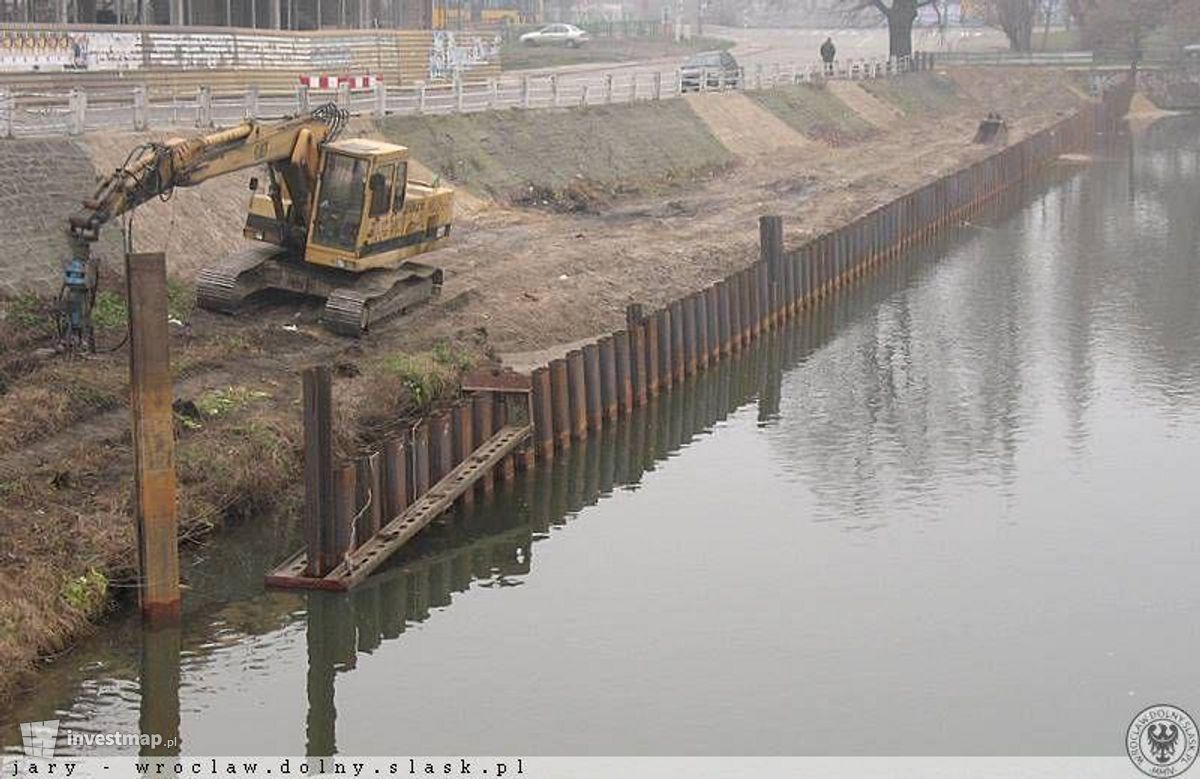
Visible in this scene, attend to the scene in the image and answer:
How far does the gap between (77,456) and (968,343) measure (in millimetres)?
19999

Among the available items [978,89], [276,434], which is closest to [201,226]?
[276,434]

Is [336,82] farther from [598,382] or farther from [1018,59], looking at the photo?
[1018,59]

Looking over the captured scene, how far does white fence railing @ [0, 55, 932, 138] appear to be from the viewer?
3572cm

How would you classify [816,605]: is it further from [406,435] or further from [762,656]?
[406,435]

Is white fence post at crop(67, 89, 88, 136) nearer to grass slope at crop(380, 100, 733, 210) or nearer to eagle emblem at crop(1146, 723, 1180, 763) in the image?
grass slope at crop(380, 100, 733, 210)

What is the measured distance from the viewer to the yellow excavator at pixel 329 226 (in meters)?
29.3

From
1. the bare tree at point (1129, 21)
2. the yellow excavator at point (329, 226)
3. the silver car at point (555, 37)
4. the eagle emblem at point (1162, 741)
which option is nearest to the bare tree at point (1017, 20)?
the bare tree at point (1129, 21)

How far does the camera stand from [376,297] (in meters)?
30.7

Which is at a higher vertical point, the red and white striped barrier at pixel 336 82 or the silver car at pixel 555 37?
the silver car at pixel 555 37

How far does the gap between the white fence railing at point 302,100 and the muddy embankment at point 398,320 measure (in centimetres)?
69

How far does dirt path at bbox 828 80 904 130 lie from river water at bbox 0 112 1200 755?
44.1 m

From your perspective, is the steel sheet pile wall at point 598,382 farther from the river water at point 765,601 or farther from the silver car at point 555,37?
the silver car at point 555,37

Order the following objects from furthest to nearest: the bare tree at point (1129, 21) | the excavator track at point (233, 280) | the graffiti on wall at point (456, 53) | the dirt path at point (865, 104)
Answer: the bare tree at point (1129, 21)
the dirt path at point (865, 104)
the graffiti on wall at point (456, 53)
the excavator track at point (233, 280)

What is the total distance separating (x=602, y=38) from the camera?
120 metres
